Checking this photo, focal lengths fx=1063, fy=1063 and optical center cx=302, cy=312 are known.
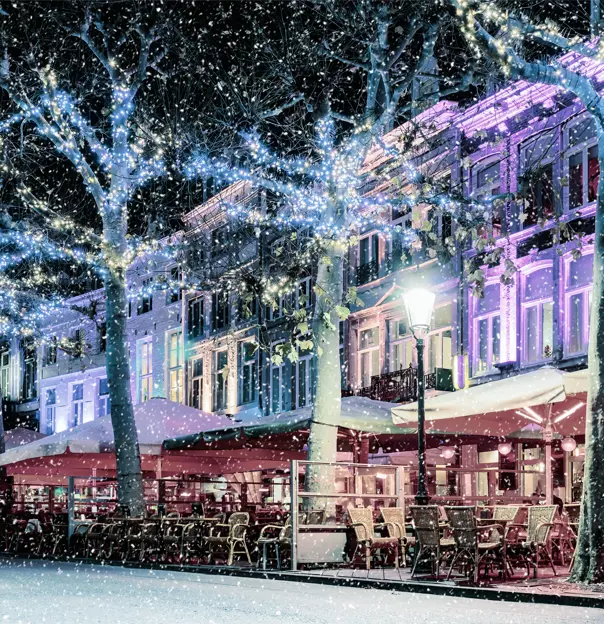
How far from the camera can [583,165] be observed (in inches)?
952

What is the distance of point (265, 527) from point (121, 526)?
4.44 meters

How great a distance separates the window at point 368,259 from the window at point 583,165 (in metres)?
9.00

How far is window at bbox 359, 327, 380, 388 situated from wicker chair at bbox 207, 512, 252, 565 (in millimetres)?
14474

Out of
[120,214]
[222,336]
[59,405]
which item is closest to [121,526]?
[120,214]

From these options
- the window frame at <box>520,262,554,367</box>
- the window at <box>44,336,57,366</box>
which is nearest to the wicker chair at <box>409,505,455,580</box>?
the window frame at <box>520,262,554,367</box>

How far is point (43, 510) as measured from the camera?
79.4 ft

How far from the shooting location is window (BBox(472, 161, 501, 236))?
26562mm

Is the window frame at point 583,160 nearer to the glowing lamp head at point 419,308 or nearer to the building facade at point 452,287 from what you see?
the building facade at point 452,287

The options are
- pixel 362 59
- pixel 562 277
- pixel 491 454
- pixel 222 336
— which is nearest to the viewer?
pixel 362 59

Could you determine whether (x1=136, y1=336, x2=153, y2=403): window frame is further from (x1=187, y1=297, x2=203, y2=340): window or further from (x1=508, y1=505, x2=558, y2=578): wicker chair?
(x1=508, y1=505, x2=558, y2=578): wicker chair

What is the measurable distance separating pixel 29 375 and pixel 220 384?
21.5m

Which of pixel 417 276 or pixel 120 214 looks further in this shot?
pixel 417 276

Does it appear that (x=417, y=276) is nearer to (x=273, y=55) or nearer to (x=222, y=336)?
(x=273, y=55)

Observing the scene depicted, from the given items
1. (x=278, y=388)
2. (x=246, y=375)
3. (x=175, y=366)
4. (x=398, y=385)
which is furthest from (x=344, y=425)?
(x=175, y=366)
